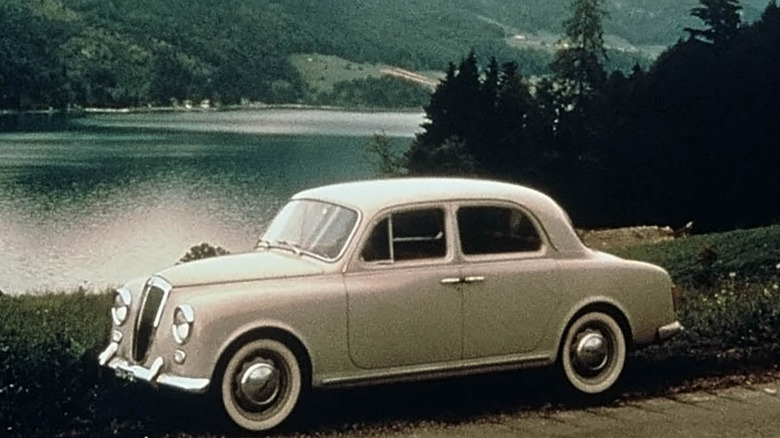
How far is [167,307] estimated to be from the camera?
8086 millimetres

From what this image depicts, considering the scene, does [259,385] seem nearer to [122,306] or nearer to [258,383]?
[258,383]

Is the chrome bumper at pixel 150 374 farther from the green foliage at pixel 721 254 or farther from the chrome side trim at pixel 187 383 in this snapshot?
the green foliage at pixel 721 254

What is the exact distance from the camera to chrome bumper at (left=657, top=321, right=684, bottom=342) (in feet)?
31.5

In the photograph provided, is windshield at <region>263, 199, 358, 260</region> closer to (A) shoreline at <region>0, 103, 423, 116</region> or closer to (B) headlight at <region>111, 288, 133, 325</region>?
(B) headlight at <region>111, 288, 133, 325</region>

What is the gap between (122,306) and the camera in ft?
28.5

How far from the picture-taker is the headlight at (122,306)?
8641 mm

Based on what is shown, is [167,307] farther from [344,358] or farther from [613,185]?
[613,185]

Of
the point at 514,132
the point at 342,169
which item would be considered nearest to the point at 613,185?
the point at 514,132

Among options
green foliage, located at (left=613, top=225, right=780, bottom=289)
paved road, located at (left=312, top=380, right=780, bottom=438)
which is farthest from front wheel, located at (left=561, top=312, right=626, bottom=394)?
green foliage, located at (left=613, top=225, right=780, bottom=289)


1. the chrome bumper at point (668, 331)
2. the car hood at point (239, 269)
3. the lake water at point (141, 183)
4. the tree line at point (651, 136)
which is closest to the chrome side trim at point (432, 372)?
the car hood at point (239, 269)

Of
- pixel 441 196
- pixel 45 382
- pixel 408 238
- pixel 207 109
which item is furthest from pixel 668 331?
pixel 207 109

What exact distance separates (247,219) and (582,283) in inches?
2174

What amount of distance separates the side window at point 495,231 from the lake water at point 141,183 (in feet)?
95.7

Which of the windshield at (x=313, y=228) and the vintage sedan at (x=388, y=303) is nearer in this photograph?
the vintage sedan at (x=388, y=303)
